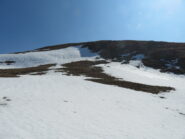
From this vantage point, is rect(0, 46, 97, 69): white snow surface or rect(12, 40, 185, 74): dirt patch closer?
rect(12, 40, 185, 74): dirt patch

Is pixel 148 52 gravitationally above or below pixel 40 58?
above

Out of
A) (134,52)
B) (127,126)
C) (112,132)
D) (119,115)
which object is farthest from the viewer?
(134,52)

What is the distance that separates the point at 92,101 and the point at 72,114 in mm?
3695

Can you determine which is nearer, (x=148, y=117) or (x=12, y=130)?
(x=12, y=130)

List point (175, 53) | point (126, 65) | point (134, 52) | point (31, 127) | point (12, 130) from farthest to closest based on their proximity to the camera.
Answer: point (134, 52) → point (175, 53) → point (126, 65) → point (31, 127) → point (12, 130)

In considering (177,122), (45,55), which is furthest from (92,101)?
(45,55)

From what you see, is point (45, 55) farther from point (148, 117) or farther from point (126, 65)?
point (148, 117)

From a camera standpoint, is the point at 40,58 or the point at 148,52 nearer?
the point at 40,58

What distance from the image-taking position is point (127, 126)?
10.3m

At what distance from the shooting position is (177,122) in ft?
41.3

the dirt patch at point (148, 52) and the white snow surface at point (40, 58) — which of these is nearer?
the dirt patch at point (148, 52)

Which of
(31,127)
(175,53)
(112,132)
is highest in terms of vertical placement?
(175,53)

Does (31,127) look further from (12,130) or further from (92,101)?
(92,101)

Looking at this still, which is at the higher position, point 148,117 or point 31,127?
point 31,127
